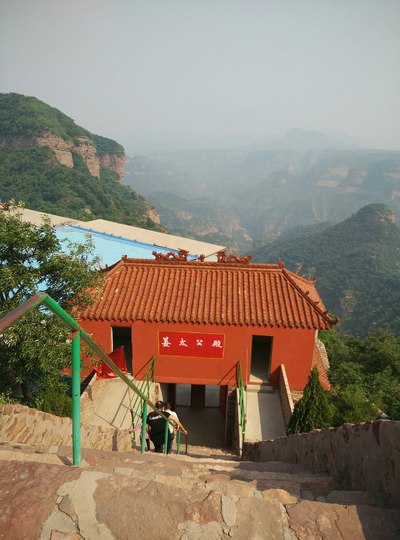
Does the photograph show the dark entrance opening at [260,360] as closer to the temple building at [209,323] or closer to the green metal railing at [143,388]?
the temple building at [209,323]

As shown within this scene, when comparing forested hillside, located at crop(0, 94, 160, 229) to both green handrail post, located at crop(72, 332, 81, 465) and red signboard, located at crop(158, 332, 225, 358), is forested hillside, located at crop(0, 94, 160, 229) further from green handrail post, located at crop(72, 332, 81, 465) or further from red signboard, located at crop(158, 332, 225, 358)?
green handrail post, located at crop(72, 332, 81, 465)

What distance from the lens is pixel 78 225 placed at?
32.0 metres

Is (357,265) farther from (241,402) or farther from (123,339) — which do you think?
(241,402)

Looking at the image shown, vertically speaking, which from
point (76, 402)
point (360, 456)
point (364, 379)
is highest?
point (76, 402)

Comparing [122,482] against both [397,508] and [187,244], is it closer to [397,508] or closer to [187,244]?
[397,508]

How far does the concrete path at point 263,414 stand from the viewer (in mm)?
9977

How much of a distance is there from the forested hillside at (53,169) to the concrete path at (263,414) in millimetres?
46893

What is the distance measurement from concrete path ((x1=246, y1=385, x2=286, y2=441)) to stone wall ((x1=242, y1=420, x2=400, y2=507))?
Result: 502 centimetres

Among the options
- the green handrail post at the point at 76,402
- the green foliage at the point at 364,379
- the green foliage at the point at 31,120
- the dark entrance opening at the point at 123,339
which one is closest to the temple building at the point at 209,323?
the green foliage at the point at 364,379

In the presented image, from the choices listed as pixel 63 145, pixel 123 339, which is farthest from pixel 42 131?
pixel 123 339

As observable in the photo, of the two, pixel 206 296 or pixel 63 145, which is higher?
pixel 63 145

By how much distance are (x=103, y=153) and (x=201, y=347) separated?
312 ft

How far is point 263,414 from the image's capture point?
10641mm

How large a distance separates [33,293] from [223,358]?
5.92 meters
